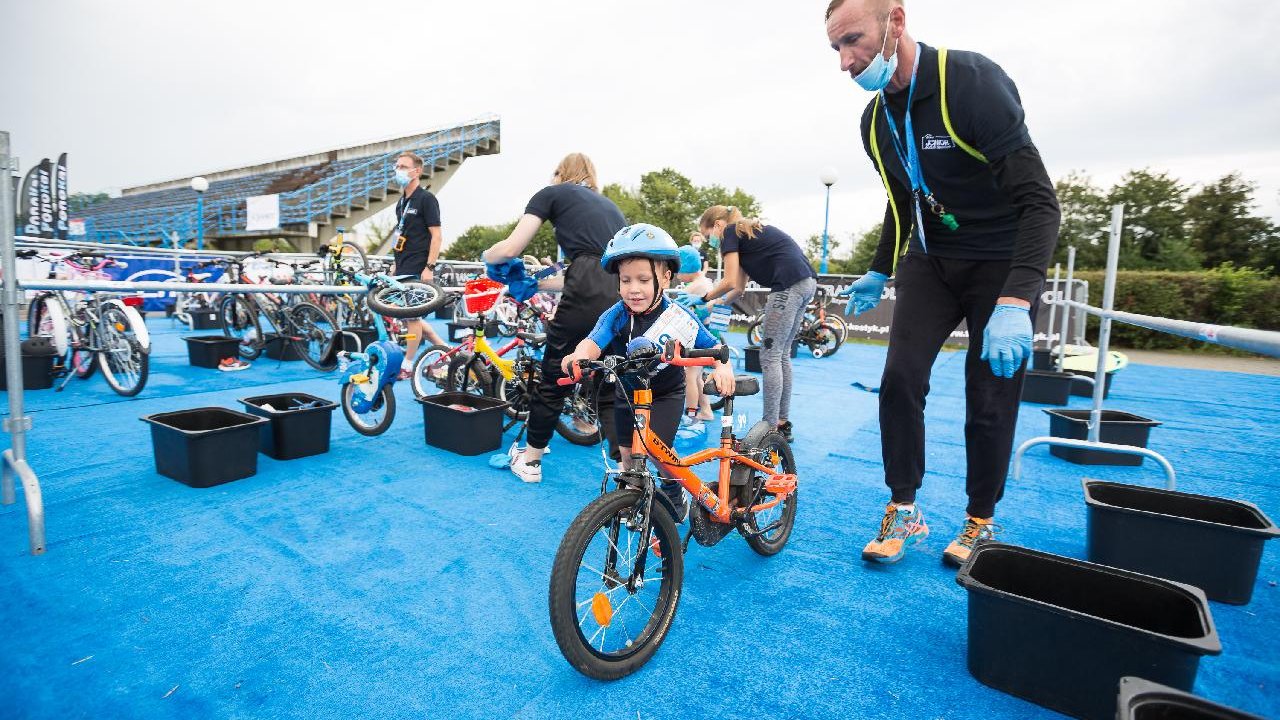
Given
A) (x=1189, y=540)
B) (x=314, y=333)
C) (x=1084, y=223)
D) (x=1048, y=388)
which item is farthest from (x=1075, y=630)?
(x=1084, y=223)

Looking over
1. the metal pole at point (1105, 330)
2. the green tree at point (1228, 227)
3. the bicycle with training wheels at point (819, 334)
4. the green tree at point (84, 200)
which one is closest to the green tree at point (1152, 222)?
the green tree at point (1228, 227)

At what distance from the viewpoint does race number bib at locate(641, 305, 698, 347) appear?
7.70ft

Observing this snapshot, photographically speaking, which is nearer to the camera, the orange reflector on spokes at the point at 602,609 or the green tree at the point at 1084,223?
the orange reflector on spokes at the point at 602,609

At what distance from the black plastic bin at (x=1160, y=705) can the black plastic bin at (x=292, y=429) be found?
157 inches

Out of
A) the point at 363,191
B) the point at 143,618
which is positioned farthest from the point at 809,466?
the point at 363,191

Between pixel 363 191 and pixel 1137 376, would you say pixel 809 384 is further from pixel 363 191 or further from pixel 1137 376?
pixel 363 191

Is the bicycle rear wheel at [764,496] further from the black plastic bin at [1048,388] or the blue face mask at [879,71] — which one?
the black plastic bin at [1048,388]

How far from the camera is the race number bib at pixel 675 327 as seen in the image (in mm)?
2348

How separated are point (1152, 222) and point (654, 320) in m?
33.7

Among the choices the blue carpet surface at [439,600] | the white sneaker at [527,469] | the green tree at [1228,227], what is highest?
the green tree at [1228,227]

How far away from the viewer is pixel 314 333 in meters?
7.28

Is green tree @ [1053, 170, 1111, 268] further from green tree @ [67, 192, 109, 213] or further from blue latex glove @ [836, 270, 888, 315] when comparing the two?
green tree @ [67, 192, 109, 213]

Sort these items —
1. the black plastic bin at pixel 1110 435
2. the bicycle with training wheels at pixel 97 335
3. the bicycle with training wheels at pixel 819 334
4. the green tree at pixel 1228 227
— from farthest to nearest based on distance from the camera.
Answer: the green tree at pixel 1228 227 < the bicycle with training wheels at pixel 819 334 < the bicycle with training wheels at pixel 97 335 < the black plastic bin at pixel 1110 435

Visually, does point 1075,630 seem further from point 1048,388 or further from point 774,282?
point 1048,388
